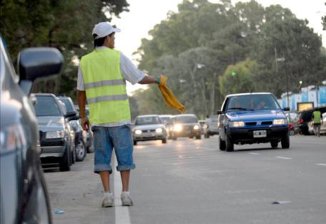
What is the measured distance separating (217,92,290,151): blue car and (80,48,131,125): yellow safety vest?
14706mm

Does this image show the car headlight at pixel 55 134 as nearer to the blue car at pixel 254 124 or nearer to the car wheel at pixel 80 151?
the car wheel at pixel 80 151

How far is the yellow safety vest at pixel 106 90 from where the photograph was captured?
1015 centimetres

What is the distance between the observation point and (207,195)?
1143 centimetres

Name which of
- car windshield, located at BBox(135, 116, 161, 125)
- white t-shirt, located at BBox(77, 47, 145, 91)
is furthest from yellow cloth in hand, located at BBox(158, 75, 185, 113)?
car windshield, located at BBox(135, 116, 161, 125)

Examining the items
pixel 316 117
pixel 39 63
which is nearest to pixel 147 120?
pixel 316 117

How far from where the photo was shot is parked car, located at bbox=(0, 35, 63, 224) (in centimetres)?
391

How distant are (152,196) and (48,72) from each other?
6.99 m

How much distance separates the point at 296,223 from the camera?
8359 millimetres

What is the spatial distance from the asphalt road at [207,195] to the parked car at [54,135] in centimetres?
57

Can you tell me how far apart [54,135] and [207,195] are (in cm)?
770

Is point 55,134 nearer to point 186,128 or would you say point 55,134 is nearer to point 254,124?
point 254,124

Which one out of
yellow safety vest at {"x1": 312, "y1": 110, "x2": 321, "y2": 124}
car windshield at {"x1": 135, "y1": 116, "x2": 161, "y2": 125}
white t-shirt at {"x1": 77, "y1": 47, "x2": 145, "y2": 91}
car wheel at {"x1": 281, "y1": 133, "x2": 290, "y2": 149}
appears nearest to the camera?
white t-shirt at {"x1": 77, "y1": 47, "x2": 145, "y2": 91}

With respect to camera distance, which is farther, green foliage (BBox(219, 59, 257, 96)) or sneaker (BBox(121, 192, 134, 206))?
green foliage (BBox(219, 59, 257, 96))

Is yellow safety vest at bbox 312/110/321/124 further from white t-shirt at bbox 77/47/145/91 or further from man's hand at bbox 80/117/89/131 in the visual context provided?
white t-shirt at bbox 77/47/145/91
